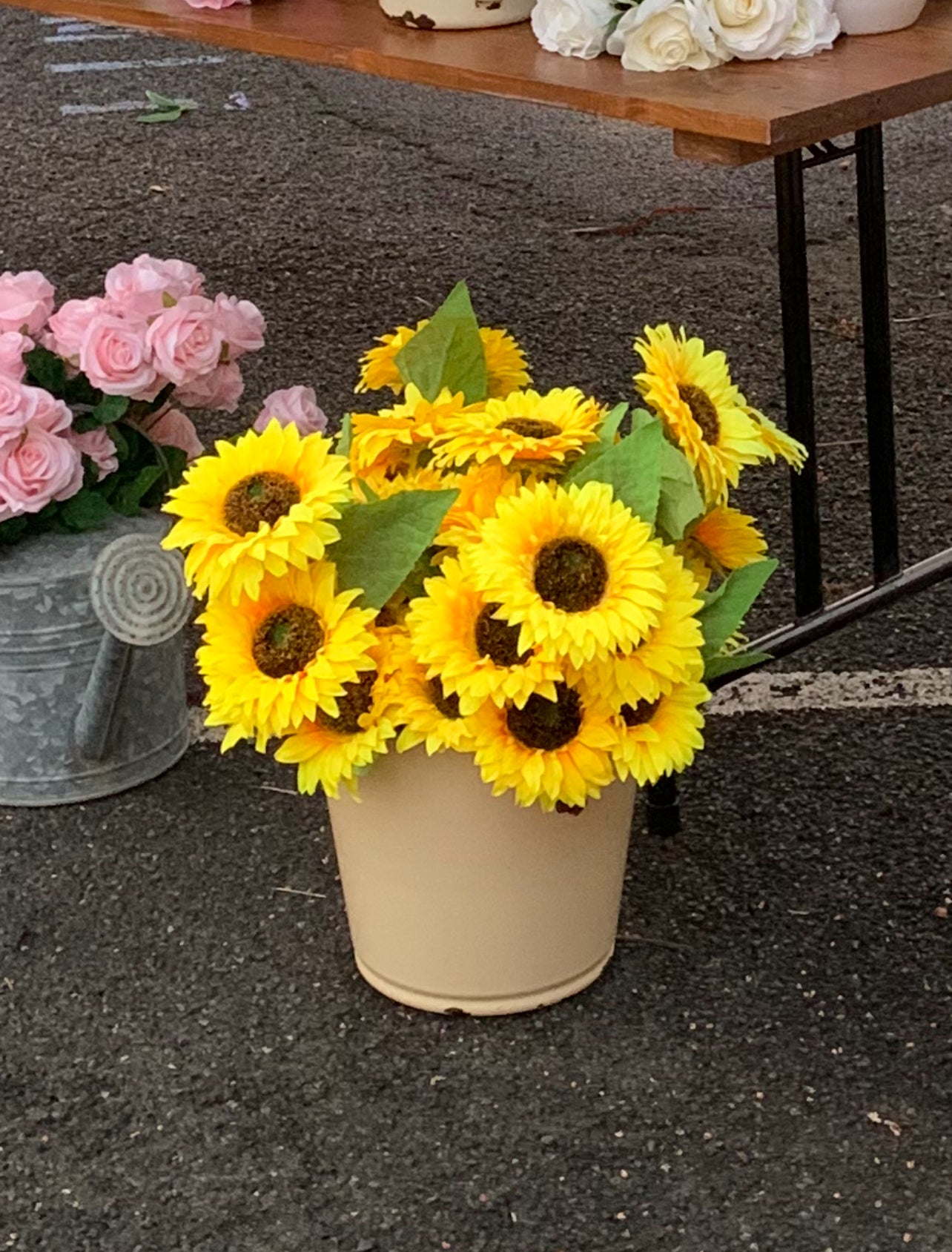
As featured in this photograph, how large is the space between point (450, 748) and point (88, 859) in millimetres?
547

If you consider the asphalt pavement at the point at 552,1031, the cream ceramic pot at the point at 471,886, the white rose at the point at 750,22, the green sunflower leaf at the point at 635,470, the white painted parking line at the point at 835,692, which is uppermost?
the white rose at the point at 750,22

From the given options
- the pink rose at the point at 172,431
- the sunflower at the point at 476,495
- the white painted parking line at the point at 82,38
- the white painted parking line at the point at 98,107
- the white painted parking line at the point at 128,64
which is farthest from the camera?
the white painted parking line at the point at 82,38

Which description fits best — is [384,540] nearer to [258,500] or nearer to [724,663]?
[258,500]

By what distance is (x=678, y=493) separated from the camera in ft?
4.35

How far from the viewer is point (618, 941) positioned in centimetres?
156

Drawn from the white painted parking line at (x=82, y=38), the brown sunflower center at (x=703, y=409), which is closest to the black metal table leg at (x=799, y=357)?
the brown sunflower center at (x=703, y=409)

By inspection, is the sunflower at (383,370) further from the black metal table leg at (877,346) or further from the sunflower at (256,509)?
the black metal table leg at (877,346)

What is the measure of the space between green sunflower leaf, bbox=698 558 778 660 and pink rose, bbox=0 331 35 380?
0.70 meters

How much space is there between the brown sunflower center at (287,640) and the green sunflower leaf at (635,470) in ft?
0.75

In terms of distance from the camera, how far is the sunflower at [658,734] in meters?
1.27

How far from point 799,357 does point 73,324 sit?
27.0 inches

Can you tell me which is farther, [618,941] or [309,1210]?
[618,941]

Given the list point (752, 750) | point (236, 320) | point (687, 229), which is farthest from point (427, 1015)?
point (687, 229)

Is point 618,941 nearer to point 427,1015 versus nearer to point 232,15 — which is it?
point 427,1015
